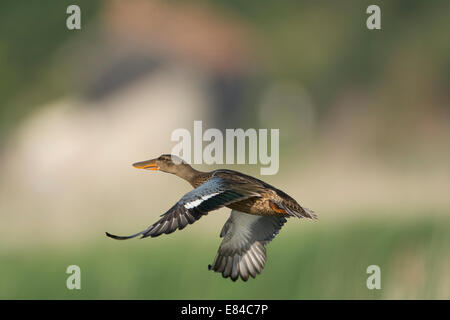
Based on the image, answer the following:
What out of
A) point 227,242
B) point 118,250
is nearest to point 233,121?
point 118,250

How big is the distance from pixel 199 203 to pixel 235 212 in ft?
2.99

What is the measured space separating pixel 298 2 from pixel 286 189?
16.2 ft

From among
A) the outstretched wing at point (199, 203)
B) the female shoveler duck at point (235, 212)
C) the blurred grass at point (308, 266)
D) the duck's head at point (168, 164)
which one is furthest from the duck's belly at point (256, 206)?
the blurred grass at point (308, 266)

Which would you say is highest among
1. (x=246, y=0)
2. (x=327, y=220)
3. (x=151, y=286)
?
(x=246, y=0)

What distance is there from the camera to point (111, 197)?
8898 mm

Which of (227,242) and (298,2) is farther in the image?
(298,2)

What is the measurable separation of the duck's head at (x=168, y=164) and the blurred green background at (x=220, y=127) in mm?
1009

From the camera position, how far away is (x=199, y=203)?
3.57 m

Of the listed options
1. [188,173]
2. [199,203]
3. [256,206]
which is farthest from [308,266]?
[199,203]

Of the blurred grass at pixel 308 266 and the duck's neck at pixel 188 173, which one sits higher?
the duck's neck at pixel 188 173

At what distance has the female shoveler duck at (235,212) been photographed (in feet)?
11.6

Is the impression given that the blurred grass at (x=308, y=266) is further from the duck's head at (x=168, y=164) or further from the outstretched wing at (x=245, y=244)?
the duck's head at (x=168, y=164)

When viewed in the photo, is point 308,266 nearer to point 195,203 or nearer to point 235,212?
point 235,212

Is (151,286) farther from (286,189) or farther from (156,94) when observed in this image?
(156,94)
